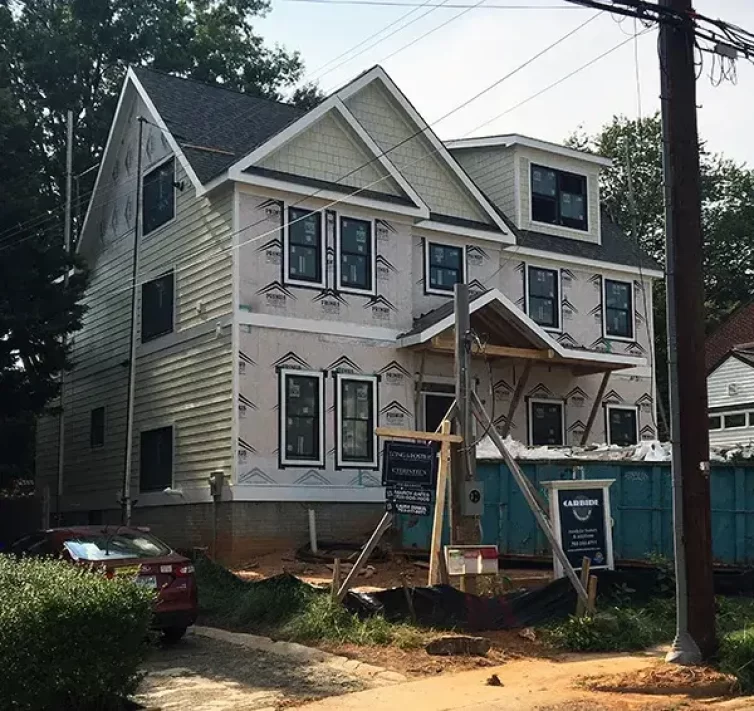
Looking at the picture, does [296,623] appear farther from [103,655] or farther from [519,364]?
[519,364]

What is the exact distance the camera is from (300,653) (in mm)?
12367

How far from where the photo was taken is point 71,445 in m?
26.5

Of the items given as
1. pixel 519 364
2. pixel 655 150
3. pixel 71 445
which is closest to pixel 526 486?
pixel 519 364

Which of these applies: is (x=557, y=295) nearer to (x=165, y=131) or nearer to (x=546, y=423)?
(x=546, y=423)

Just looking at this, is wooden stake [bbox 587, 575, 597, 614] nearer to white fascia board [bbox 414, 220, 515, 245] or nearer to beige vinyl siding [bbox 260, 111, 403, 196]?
beige vinyl siding [bbox 260, 111, 403, 196]

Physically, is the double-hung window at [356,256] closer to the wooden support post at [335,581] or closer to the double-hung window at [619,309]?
the double-hung window at [619,309]

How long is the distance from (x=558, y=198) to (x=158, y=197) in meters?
9.90

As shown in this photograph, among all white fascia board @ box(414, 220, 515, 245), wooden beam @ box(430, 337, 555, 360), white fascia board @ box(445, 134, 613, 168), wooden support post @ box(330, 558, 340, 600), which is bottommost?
wooden support post @ box(330, 558, 340, 600)

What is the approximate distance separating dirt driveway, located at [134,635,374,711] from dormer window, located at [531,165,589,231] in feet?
53.4

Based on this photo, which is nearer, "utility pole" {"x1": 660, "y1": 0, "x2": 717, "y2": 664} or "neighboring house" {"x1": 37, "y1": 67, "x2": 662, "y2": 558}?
"utility pole" {"x1": 660, "y1": 0, "x2": 717, "y2": 664}

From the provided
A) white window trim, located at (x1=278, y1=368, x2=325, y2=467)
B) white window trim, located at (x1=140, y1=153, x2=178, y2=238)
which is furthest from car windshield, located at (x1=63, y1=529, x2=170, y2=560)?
white window trim, located at (x1=140, y1=153, x2=178, y2=238)

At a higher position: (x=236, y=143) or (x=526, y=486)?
(x=236, y=143)

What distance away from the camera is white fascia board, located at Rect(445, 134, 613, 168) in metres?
25.6

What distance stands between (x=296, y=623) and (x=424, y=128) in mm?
13348
